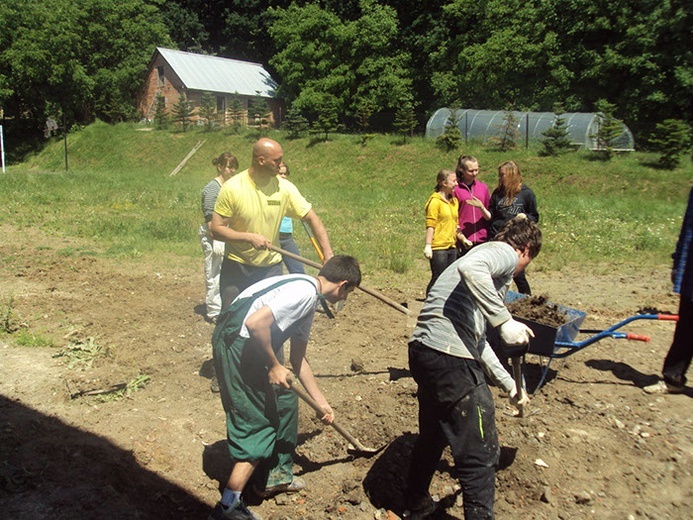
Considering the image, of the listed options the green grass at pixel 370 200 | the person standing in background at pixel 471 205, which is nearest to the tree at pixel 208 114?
the green grass at pixel 370 200

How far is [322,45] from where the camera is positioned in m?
33.1

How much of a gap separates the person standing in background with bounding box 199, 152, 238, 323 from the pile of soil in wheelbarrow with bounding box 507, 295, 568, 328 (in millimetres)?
2940

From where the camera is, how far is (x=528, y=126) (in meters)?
22.6

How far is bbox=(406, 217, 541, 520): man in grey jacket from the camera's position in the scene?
3068 millimetres

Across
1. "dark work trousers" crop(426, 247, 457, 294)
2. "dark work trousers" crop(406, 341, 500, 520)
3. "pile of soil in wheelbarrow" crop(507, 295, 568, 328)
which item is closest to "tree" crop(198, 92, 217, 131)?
"dark work trousers" crop(426, 247, 457, 294)

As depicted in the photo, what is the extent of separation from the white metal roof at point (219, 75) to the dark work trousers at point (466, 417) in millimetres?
36400

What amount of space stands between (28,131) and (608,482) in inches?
1685

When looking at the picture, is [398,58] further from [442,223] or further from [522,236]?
[522,236]

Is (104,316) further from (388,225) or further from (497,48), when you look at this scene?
(497,48)

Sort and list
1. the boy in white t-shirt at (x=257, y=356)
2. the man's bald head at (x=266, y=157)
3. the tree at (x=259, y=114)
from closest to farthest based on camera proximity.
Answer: the boy in white t-shirt at (x=257, y=356), the man's bald head at (x=266, y=157), the tree at (x=259, y=114)

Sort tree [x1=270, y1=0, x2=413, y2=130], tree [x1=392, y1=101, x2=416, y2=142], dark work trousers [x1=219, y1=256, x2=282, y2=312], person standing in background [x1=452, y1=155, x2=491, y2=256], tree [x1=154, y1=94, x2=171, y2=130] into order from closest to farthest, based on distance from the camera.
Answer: dark work trousers [x1=219, y1=256, x2=282, y2=312] → person standing in background [x1=452, y1=155, x2=491, y2=256] → tree [x1=392, y1=101, x2=416, y2=142] → tree [x1=270, y1=0, x2=413, y2=130] → tree [x1=154, y1=94, x2=171, y2=130]

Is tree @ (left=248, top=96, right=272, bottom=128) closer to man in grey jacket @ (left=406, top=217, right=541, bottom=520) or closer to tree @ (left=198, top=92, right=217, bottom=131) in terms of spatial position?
tree @ (left=198, top=92, right=217, bottom=131)

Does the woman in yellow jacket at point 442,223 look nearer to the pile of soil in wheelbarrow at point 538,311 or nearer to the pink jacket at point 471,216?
the pink jacket at point 471,216

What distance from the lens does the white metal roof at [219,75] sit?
38062mm
